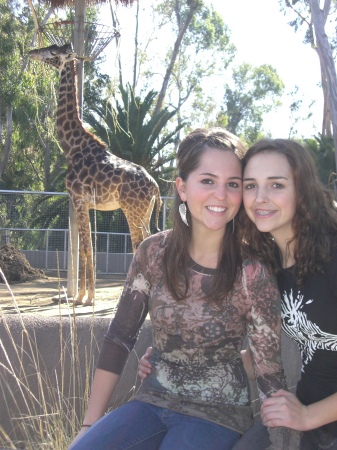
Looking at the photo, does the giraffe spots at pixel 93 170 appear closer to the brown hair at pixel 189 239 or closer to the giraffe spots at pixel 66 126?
the giraffe spots at pixel 66 126

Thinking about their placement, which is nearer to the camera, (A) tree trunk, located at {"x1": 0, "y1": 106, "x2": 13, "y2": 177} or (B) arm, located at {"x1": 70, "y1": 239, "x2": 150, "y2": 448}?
(B) arm, located at {"x1": 70, "y1": 239, "x2": 150, "y2": 448}

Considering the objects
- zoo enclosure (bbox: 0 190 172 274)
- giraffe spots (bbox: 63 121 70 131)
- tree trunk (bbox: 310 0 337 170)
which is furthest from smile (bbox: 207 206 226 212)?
zoo enclosure (bbox: 0 190 172 274)

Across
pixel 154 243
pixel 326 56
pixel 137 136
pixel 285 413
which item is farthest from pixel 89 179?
pixel 137 136

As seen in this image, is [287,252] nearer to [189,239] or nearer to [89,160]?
[189,239]

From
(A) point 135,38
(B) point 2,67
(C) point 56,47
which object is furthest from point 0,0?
(C) point 56,47

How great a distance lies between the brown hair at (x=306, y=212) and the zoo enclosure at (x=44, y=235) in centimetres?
814

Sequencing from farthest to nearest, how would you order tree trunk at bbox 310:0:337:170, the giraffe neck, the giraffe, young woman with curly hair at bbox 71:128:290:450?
tree trunk at bbox 310:0:337:170 < the giraffe neck < the giraffe < young woman with curly hair at bbox 71:128:290:450

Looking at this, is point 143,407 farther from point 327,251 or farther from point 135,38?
point 135,38

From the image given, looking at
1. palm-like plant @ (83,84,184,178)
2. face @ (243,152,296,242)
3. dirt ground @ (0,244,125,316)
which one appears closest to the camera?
face @ (243,152,296,242)

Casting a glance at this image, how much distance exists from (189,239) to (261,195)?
1.06ft

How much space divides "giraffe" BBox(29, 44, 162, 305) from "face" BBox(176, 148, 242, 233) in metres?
4.35

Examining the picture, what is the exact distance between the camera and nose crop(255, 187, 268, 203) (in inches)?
81.7

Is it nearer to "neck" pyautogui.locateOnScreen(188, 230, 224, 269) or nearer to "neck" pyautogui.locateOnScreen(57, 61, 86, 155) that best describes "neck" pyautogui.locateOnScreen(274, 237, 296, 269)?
"neck" pyautogui.locateOnScreen(188, 230, 224, 269)

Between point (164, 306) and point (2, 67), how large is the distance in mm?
15869
